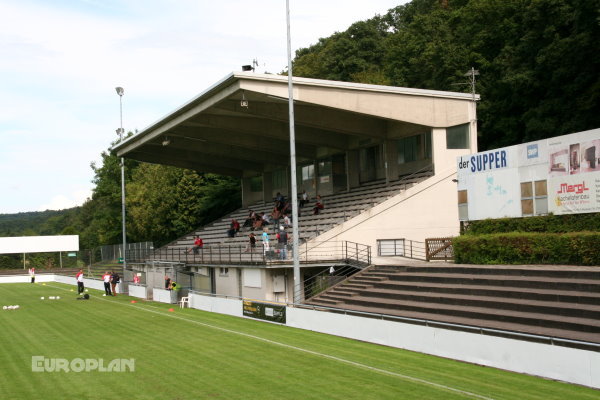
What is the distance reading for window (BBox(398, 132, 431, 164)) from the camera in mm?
36525

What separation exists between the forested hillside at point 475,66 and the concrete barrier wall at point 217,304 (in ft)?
65.7

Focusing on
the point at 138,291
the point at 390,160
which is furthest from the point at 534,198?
the point at 138,291

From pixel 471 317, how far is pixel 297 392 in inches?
306

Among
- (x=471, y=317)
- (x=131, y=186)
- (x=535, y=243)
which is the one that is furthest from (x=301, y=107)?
(x=131, y=186)

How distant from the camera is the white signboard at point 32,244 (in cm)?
7862

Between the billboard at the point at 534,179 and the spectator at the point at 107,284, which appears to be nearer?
the billboard at the point at 534,179

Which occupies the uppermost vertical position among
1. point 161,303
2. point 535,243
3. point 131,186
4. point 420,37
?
point 420,37

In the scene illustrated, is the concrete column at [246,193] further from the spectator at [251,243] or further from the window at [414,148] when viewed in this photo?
the window at [414,148]

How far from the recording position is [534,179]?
81.8 ft

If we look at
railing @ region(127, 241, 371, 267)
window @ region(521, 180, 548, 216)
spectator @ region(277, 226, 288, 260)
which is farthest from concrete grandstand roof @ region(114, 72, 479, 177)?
window @ region(521, 180, 548, 216)

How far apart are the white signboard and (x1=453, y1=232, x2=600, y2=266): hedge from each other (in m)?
63.1

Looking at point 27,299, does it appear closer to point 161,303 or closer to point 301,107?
point 161,303

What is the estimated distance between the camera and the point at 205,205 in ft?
210

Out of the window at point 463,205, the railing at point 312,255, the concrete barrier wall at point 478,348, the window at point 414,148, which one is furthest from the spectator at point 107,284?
the window at point 463,205
